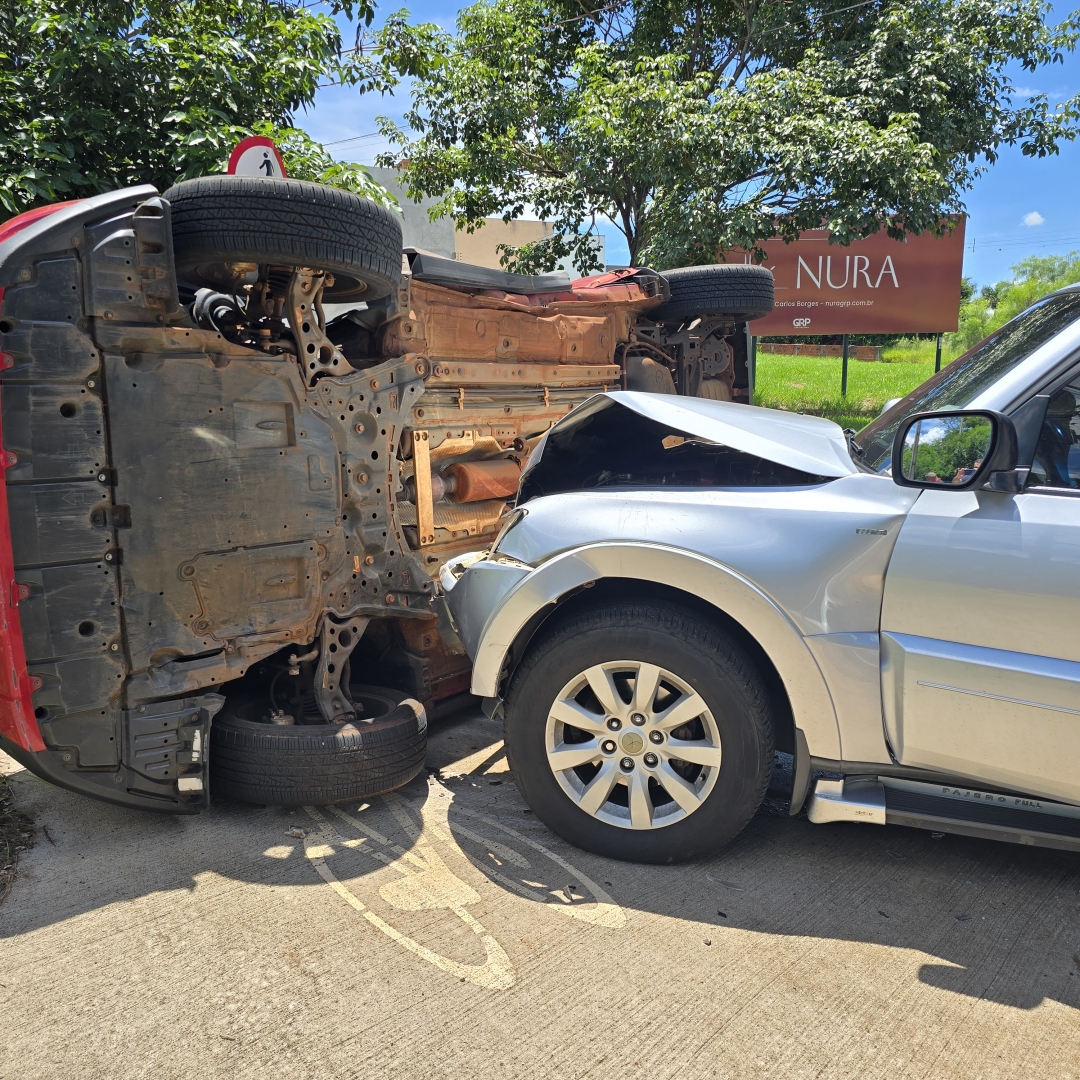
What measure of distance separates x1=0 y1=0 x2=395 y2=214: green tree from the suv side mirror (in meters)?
5.31

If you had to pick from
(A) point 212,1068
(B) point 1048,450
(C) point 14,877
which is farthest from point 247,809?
(B) point 1048,450

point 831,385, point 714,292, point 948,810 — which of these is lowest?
point 948,810

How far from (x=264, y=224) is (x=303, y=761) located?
2043 millimetres

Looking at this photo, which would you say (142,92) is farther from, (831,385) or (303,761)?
(831,385)

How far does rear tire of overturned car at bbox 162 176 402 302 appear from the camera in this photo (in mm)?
3102

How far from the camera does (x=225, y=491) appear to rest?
132 inches

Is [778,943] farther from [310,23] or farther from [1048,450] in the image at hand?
[310,23]

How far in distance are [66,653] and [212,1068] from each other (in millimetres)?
1532

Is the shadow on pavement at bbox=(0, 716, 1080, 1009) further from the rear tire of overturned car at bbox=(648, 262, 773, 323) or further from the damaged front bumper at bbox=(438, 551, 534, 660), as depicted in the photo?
the rear tire of overturned car at bbox=(648, 262, 773, 323)

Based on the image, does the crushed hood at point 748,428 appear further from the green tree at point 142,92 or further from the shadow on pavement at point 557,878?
the green tree at point 142,92

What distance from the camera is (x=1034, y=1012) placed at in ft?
7.70

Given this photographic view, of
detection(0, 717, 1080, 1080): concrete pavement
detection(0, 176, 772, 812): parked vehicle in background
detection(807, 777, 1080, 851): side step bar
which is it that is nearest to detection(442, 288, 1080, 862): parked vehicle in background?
detection(807, 777, 1080, 851): side step bar

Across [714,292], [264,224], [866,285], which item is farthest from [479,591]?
[866,285]

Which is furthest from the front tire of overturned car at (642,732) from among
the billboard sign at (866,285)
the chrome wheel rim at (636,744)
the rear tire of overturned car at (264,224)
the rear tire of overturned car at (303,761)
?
the billboard sign at (866,285)
